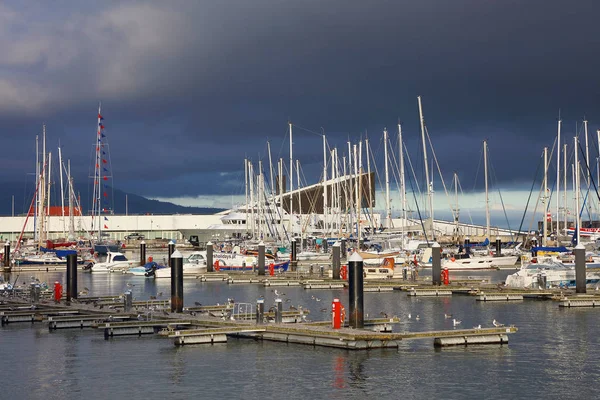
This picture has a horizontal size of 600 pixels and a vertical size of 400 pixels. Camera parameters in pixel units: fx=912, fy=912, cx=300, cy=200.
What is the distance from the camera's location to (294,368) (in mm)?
32156

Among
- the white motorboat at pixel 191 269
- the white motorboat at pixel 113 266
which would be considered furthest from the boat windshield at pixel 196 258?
the white motorboat at pixel 113 266

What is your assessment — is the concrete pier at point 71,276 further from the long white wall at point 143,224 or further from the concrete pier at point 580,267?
the long white wall at point 143,224

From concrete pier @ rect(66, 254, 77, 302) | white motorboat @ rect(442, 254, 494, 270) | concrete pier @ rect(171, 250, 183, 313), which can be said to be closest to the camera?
concrete pier @ rect(171, 250, 183, 313)

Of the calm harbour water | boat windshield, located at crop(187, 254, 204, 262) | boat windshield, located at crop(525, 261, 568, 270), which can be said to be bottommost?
the calm harbour water

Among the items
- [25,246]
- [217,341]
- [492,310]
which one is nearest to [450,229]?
[25,246]

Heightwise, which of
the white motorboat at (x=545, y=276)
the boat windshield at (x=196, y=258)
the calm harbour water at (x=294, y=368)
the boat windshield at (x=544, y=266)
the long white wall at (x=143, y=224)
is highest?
the long white wall at (x=143, y=224)

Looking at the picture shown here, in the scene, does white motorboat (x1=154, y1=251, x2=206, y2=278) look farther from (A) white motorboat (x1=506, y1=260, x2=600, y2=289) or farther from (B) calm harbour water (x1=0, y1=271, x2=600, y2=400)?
(B) calm harbour water (x1=0, y1=271, x2=600, y2=400)

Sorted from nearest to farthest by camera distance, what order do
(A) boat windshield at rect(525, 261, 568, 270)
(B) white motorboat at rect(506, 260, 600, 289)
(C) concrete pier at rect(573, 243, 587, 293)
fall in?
1. (C) concrete pier at rect(573, 243, 587, 293)
2. (B) white motorboat at rect(506, 260, 600, 289)
3. (A) boat windshield at rect(525, 261, 568, 270)

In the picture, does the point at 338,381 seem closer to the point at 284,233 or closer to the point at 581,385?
the point at 581,385

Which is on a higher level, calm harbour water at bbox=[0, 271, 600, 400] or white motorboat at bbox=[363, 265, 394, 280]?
white motorboat at bbox=[363, 265, 394, 280]

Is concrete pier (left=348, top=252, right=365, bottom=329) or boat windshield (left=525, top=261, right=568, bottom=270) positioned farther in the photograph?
boat windshield (left=525, top=261, right=568, bottom=270)

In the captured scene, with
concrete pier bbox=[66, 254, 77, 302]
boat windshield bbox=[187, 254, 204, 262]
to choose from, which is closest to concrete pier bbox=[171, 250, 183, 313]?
concrete pier bbox=[66, 254, 77, 302]

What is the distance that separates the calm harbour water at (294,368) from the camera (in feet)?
94.4

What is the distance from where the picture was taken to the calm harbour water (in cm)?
2878
